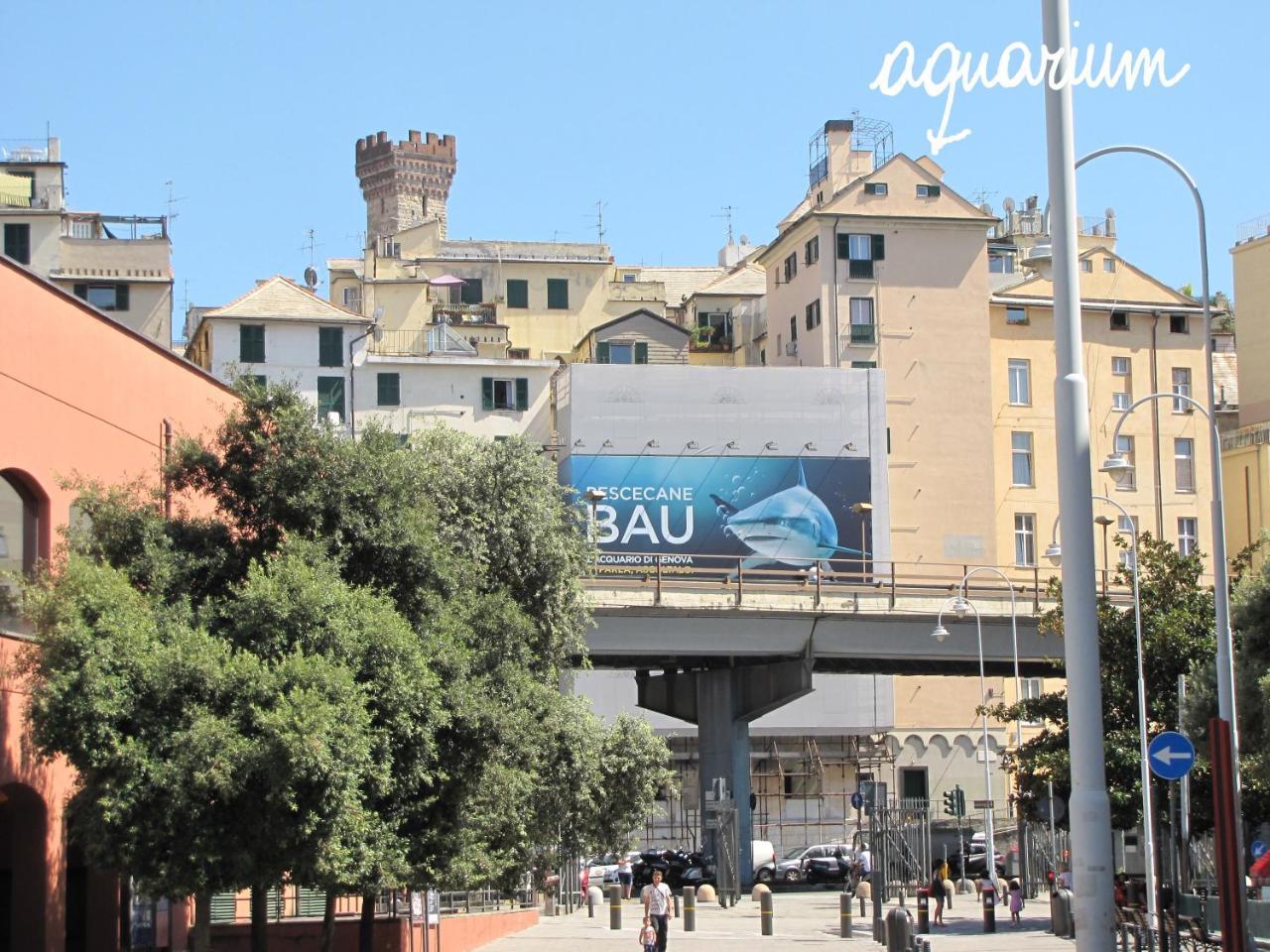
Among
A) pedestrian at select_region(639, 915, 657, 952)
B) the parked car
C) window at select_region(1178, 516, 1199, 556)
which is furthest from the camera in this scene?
window at select_region(1178, 516, 1199, 556)

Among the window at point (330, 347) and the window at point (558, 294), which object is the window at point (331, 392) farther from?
the window at point (558, 294)

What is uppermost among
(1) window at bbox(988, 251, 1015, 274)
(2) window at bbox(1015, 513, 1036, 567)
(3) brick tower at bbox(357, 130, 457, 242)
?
(3) brick tower at bbox(357, 130, 457, 242)

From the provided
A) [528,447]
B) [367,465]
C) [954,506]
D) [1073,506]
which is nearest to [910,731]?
[954,506]

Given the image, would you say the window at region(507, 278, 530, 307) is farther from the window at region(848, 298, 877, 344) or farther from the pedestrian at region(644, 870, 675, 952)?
the pedestrian at region(644, 870, 675, 952)

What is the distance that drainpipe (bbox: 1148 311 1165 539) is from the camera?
86.6 metres

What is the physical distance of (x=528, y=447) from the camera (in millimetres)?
37000

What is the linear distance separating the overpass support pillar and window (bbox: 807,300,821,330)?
28183 mm

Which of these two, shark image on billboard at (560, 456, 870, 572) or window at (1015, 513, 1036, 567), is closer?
shark image on billboard at (560, 456, 870, 572)

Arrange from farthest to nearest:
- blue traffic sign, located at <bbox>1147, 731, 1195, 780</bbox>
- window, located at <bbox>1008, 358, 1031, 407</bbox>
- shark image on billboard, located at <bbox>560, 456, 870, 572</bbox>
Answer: window, located at <bbox>1008, 358, 1031, 407</bbox>
shark image on billboard, located at <bbox>560, 456, 870, 572</bbox>
blue traffic sign, located at <bbox>1147, 731, 1195, 780</bbox>

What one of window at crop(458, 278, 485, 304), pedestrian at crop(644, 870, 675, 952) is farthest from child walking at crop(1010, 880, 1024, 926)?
window at crop(458, 278, 485, 304)

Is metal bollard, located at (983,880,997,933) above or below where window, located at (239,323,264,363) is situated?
below

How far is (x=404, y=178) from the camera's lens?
485 ft

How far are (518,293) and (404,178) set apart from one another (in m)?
49.5

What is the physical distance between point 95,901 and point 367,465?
25.3ft
